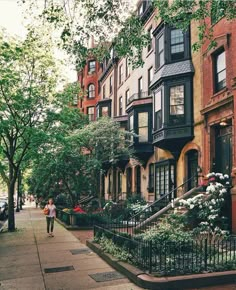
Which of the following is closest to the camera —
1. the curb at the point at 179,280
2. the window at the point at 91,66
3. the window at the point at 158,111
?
the curb at the point at 179,280

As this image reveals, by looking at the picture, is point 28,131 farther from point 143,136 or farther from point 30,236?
point 143,136

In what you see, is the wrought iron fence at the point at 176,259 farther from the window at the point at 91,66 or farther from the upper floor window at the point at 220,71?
the window at the point at 91,66

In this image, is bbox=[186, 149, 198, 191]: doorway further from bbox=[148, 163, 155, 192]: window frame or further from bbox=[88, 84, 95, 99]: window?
bbox=[88, 84, 95, 99]: window

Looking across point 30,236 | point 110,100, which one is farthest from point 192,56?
point 110,100

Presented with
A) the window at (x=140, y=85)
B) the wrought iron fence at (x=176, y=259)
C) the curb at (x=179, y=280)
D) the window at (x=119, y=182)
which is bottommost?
the curb at (x=179, y=280)

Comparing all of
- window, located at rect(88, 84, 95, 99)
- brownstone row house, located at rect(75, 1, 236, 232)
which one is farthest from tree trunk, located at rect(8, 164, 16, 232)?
window, located at rect(88, 84, 95, 99)

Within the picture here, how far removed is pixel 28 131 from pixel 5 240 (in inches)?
225

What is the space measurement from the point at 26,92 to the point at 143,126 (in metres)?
9.52

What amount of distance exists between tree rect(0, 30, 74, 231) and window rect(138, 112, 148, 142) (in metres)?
7.29

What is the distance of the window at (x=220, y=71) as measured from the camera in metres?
16.7

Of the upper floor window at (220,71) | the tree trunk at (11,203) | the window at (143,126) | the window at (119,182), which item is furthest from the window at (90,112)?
the upper floor window at (220,71)

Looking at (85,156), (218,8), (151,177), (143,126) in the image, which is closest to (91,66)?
(143,126)

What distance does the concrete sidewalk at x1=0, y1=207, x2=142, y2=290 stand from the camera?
815cm

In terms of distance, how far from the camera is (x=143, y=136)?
2523 centimetres
